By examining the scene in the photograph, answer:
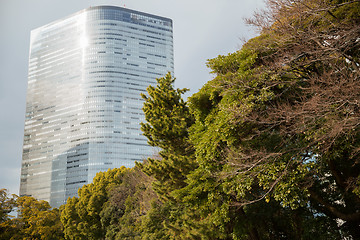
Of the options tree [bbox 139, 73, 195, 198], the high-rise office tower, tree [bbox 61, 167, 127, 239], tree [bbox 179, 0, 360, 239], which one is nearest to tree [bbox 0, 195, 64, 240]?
tree [bbox 61, 167, 127, 239]

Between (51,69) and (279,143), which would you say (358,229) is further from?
(51,69)

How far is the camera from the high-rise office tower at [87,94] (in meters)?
95.2

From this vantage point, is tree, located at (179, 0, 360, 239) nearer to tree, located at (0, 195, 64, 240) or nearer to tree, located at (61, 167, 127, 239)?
tree, located at (61, 167, 127, 239)

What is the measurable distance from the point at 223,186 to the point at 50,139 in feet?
348

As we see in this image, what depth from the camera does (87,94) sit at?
9850cm

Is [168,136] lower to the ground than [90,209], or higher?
higher

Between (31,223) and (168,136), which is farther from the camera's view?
(31,223)

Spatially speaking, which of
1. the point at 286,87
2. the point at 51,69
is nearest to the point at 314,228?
the point at 286,87

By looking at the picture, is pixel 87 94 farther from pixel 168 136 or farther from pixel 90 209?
pixel 168 136

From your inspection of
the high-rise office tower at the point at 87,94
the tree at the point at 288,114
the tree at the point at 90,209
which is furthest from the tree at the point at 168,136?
the high-rise office tower at the point at 87,94

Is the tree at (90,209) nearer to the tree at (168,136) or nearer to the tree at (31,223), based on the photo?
the tree at (31,223)

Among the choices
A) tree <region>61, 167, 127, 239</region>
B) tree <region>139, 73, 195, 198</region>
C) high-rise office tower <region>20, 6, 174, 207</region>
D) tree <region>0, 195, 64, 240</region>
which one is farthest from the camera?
high-rise office tower <region>20, 6, 174, 207</region>

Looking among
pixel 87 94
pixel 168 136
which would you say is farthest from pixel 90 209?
pixel 87 94

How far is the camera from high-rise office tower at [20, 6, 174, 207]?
95.2 metres
